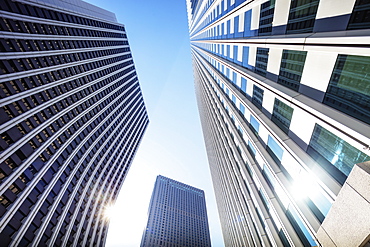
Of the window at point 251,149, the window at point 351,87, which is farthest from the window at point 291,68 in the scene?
the window at point 251,149

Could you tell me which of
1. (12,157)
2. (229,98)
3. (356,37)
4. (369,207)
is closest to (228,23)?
(229,98)

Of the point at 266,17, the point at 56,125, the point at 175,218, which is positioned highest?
the point at 266,17

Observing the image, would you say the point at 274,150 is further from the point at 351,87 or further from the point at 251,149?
the point at 351,87

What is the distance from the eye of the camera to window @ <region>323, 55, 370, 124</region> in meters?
6.54

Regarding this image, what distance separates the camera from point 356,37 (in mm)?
6148

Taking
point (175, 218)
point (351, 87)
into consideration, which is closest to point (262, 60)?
point (351, 87)

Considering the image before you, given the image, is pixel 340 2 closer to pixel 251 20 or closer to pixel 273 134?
pixel 273 134

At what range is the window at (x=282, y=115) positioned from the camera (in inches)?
441

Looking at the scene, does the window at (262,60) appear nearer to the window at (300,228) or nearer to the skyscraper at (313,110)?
the skyscraper at (313,110)

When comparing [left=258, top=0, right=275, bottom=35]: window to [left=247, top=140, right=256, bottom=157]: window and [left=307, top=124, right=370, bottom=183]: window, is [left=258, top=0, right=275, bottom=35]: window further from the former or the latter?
[left=247, top=140, right=256, bottom=157]: window

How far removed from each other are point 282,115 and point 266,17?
7380mm

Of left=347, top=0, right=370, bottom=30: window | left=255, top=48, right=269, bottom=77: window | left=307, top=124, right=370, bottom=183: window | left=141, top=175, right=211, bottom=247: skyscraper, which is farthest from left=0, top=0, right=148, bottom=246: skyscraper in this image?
left=141, top=175, right=211, bottom=247: skyscraper

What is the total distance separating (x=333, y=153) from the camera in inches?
328

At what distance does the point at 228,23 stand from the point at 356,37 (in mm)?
18743
